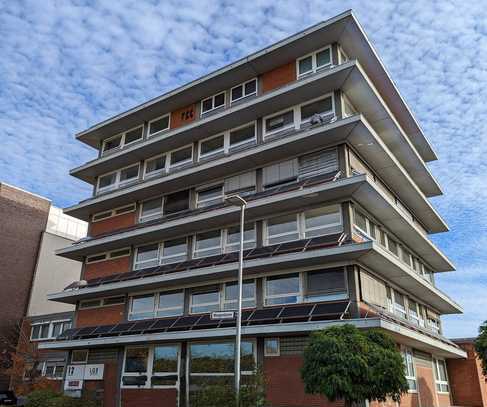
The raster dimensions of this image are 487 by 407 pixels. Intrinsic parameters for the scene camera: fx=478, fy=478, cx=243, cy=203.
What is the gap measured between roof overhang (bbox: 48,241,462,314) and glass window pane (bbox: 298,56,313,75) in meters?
9.83

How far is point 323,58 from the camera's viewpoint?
23906mm

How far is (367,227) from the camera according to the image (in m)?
23.3

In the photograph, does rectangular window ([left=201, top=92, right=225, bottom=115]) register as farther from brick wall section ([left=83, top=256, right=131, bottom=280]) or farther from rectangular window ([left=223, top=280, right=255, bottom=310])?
rectangular window ([left=223, top=280, right=255, bottom=310])

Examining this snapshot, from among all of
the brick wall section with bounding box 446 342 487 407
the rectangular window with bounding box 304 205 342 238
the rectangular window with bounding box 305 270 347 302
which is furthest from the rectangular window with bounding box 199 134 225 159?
the brick wall section with bounding box 446 342 487 407

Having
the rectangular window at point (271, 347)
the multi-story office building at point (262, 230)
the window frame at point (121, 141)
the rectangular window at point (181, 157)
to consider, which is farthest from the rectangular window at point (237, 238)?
the window frame at point (121, 141)

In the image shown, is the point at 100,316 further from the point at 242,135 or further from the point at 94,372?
the point at 242,135

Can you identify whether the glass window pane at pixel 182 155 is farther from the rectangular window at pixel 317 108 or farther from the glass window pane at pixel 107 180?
the rectangular window at pixel 317 108

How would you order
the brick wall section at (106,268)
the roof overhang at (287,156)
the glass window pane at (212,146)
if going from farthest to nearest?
the brick wall section at (106,268) < the glass window pane at (212,146) < the roof overhang at (287,156)

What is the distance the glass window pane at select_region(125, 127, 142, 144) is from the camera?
104 feet

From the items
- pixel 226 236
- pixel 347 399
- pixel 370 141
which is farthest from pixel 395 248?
pixel 347 399

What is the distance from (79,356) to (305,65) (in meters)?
21.0

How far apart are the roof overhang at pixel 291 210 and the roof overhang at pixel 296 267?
2627mm

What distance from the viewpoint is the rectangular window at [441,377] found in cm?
2944

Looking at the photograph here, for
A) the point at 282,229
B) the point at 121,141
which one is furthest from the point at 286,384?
the point at 121,141
